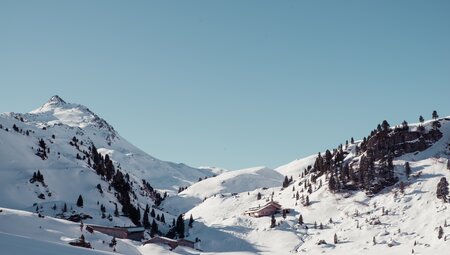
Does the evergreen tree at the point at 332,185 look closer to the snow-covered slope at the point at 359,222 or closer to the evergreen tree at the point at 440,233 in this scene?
the snow-covered slope at the point at 359,222

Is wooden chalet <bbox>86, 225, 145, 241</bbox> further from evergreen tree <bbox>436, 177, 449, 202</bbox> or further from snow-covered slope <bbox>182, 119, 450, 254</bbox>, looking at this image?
evergreen tree <bbox>436, 177, 449, 202</bbox>

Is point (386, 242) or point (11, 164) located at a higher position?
point (11, 164)

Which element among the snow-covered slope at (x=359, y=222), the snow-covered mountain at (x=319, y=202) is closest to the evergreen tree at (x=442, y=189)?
the snow-covered mountain at (x=319, y=202)

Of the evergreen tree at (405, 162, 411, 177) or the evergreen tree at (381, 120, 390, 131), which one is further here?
the evergreen tree at (381, 120, 390, 131)

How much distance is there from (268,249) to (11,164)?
291 feet

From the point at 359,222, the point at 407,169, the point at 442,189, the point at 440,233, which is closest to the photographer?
the point at 440,233

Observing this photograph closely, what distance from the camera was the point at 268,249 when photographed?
115625mm

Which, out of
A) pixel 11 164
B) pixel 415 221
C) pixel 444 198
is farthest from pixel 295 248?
pixel 11 164

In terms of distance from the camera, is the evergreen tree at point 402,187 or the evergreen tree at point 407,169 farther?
the evergreen tree at point 407,169

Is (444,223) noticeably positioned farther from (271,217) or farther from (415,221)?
(271,217)

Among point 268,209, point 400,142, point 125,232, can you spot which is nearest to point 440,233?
point 400,142

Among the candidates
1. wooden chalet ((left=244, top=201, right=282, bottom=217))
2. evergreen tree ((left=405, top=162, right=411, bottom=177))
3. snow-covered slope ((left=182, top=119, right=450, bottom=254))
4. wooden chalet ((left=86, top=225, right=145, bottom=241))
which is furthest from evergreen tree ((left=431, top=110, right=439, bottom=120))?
wooden chalet ((left=86, top=225, right=145, bottom=241))

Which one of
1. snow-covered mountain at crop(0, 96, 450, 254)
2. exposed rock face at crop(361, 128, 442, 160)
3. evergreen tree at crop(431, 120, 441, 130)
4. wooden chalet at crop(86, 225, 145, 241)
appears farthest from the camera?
evergreen tree at crop(431, 120, 441, 130)

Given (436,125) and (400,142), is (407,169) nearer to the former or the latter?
(400,142)
